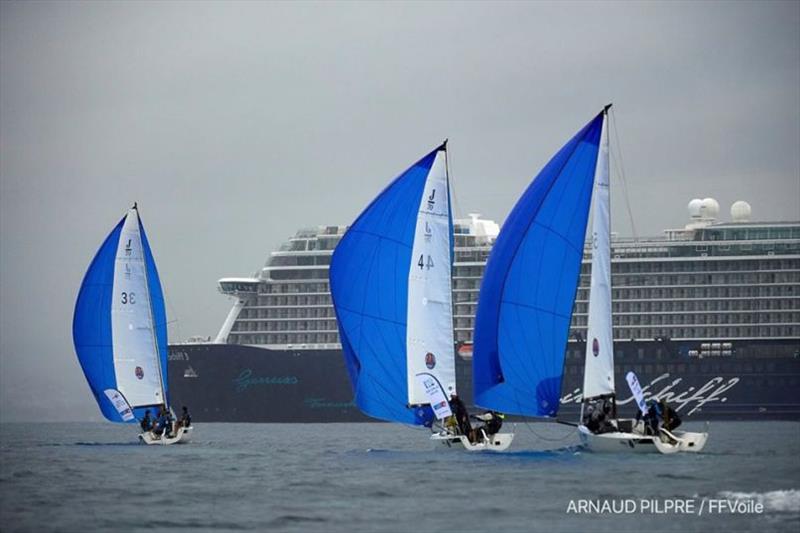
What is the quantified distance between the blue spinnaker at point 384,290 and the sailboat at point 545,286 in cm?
213

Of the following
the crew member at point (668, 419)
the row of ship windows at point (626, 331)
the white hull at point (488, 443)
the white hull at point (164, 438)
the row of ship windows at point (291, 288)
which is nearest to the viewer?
the crew member at point (668, 419)

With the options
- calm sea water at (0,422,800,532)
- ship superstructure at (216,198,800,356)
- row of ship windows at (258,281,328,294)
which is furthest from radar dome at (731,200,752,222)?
calm sea water at (0,422,800,532)

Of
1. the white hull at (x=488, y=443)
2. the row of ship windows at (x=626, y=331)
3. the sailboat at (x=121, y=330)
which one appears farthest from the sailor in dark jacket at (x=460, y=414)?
the row of ship windows at (x=626, y=331)

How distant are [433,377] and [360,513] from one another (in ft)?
42.6

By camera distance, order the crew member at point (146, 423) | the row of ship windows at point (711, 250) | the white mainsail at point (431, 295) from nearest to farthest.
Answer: the white mainsail at point (431, 295), the crew member at point (146, 423), the row of ship windows at point (711, 250)

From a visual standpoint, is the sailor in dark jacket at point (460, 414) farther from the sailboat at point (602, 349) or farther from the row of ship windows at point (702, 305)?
the row of ship windows at point (702, 305)

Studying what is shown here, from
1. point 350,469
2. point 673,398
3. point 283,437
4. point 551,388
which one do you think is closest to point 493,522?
point 350,469

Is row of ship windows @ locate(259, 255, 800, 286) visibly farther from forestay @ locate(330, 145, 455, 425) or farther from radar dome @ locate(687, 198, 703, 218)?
forestay @ locate(330, 145, 455, 425)

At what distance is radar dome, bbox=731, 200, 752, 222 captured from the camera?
80312 millimetres

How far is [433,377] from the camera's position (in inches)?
1581

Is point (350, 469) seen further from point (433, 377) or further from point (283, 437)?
point (283, 437)

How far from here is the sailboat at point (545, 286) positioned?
38719 millimetres

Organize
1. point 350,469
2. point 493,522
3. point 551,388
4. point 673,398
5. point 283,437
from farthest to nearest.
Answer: point 673,398 → point 283,437 → point 551,388 → point 350,469 → point 493,522

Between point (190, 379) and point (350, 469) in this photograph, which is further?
point (190, 379)
